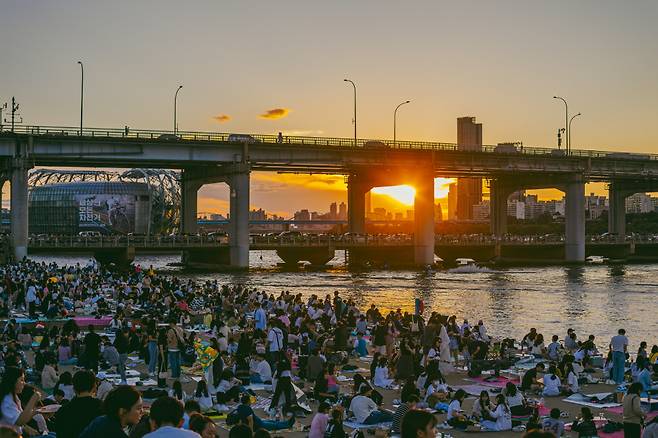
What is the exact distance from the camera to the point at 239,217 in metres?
83.6

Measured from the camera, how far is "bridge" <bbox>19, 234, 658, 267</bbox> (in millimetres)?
83375

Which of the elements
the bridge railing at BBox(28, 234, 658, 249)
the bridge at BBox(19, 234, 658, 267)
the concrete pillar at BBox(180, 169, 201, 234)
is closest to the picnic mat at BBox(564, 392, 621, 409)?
the bridge at BBox(19, 234, 658, 267)

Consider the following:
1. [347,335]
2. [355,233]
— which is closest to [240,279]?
[355,233]

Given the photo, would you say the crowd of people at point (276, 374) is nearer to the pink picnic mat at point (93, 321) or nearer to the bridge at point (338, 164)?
the pink picnic mat at point (93, 321)

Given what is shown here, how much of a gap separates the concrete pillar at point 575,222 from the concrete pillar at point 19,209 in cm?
7014

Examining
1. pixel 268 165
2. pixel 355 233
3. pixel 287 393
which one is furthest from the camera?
pixel 355 233

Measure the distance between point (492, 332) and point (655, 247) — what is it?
9094cm

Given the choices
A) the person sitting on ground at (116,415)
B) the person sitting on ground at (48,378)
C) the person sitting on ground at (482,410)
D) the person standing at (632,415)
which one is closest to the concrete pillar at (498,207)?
the person sitting on ground at (482,410)

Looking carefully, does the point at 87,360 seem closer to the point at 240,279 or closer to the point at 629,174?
the point at 240,279

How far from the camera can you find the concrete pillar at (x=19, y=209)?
70.9 meters

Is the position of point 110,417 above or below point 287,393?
above

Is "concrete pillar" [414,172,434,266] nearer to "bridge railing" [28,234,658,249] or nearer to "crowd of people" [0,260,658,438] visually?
"bridge railing" [28,234,658,249]

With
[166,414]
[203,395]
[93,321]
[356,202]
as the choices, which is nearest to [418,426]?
[166,414]

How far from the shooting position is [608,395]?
65.1ft
